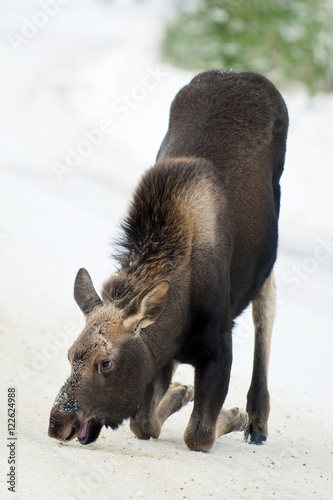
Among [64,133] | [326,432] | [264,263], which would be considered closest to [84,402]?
[264,263]

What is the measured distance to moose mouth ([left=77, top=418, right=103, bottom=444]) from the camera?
5055 millimetres

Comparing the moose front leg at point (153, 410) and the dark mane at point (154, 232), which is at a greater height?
the dark mane at point (154, 232)

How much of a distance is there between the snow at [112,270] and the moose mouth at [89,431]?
0.10 m

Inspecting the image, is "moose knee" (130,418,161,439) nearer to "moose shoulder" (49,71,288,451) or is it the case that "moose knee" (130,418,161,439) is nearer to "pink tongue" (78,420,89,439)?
"moose shoulder" (49,71,288,451)

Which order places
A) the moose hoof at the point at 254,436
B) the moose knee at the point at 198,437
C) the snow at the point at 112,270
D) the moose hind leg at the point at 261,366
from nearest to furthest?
the snow at the point at 112,270, the moose knee at the point at 198,437, the moose hoof at the point at 254,436, the moose hind leg at the point at 261,366

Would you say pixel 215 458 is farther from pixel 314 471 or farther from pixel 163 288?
pixel 163 288

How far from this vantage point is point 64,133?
2091cm

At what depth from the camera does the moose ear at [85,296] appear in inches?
211

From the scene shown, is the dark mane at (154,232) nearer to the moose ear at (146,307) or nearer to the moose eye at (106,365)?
the moose ear at (146,307)

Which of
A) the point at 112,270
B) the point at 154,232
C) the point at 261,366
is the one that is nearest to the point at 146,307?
the point at 154,232

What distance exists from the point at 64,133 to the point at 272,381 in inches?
549

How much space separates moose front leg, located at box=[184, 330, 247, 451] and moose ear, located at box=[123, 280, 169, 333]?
2.28 feet

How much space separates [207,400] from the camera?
18.5 feet

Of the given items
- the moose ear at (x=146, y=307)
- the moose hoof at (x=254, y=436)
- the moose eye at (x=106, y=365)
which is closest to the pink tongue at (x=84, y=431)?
the moose eye at (x=106, y=365)
